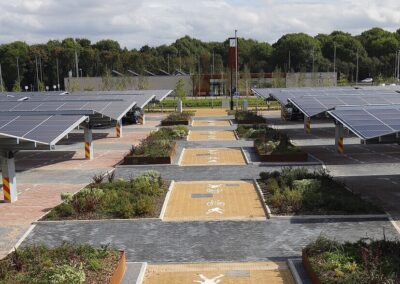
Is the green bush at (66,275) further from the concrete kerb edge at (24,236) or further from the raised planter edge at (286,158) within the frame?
the raised planter edge at (286,158)

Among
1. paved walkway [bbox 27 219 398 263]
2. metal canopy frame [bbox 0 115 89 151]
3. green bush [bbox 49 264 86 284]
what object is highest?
metal canopy frame [bbox 0 115 89 151]

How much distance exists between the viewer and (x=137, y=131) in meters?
52.1

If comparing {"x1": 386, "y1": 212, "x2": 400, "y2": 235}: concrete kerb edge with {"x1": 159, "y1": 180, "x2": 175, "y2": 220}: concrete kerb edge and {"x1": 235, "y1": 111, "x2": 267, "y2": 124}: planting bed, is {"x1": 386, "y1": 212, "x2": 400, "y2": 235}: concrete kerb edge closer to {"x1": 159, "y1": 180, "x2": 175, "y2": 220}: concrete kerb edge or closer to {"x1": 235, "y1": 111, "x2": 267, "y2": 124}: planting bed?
{"x1": 159, "y1": 180, "x2": 175, "y2": 220}: concrete kerb edge

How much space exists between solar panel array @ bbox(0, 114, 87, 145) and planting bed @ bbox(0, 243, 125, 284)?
10.8 meters

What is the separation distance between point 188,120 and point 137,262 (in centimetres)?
4321

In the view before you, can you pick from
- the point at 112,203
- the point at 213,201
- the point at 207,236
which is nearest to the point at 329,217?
the point at 207,236

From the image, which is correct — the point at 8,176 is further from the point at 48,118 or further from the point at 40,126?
the point at 48,118

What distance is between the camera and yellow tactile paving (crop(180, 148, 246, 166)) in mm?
32312

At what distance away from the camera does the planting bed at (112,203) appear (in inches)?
802

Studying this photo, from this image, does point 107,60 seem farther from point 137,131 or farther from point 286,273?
point 286,273

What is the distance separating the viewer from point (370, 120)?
27422 millimetres

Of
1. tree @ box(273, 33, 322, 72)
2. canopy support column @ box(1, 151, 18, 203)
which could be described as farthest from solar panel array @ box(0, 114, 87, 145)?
tree @ box(273, 33, 322, 72)

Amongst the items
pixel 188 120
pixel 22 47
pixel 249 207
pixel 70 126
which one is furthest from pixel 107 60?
pixel 249 207

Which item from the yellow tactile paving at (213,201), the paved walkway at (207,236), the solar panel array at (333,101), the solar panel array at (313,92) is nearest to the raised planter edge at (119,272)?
the paved walkway at (207,236)
